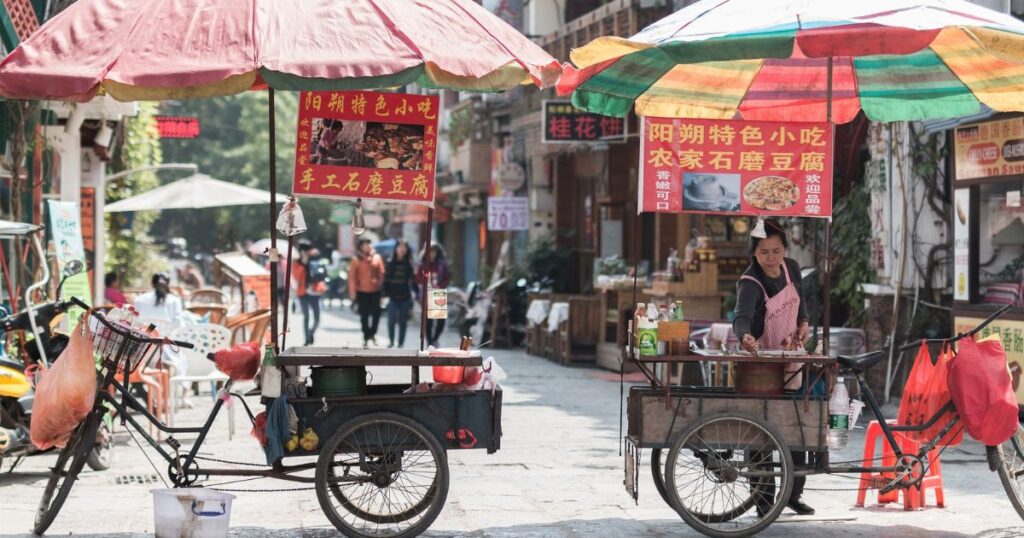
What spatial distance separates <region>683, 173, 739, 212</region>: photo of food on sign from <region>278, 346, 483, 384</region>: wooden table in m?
1.50

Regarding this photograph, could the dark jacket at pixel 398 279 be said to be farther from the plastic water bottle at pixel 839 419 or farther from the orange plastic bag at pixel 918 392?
the plastic water bottle at pixel 839 419

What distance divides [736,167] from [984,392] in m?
1.83

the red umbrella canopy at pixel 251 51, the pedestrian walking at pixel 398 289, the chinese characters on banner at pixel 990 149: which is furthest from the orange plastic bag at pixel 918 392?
the pedestrian walking at pixel 398 289

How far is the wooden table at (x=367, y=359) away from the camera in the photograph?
7.63 meters

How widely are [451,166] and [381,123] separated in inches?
1127

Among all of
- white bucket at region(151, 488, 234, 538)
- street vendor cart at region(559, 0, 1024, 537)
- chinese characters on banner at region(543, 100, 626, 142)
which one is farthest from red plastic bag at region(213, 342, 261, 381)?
chinese characters on banner at region(543, 100, 626, 142)

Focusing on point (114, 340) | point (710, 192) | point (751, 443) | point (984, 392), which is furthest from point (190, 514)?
point (984, 392)

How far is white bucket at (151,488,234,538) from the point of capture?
719 cm

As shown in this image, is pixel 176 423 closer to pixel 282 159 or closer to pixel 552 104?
pixel 552 104

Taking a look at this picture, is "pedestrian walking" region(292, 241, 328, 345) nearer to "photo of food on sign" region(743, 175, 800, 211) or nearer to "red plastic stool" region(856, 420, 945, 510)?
"red plastic stool" region(856, 420, 945, 510)

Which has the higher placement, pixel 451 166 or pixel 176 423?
pixel 451 166

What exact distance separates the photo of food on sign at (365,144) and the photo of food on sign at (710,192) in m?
1.51

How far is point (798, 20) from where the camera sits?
25.2 feet

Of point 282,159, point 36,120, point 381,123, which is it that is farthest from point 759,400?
point 282,159
